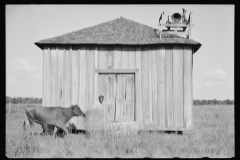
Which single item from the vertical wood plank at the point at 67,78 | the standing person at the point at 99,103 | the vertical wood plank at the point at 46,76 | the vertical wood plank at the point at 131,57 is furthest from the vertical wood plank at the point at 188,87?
the vertical wood plank at the point at 46,76

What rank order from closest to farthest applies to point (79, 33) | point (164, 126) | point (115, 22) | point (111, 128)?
1. point (111, 128)
2. point (164, 126)
3. point (79, 33)
4. point (115, 22)

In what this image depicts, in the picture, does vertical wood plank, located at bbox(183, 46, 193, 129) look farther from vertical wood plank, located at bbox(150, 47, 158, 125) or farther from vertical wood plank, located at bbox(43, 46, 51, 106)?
vertical wood plank, located at bbox(43, 46, 51, 106)

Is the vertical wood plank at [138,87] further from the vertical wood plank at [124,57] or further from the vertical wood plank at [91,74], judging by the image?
the vertical wood plank at [91,74]

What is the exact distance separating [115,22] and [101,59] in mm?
3123

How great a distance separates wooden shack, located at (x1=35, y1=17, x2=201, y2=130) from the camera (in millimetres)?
12391

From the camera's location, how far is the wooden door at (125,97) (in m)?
12.5

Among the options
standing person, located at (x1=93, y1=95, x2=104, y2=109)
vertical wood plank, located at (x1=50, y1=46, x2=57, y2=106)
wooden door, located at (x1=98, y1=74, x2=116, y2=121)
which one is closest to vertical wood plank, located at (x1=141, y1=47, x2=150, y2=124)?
wooden door, located at (x1=98, y1=74, x2=116, y2=121)

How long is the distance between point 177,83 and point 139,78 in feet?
5.73

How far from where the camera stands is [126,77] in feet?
41.5

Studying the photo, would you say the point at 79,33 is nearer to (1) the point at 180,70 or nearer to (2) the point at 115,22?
(2) the point at 115,22

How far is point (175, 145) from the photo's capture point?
921 centimetres

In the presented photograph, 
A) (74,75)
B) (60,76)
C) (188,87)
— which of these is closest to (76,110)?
(74,75)

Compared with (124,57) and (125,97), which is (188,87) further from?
(124,57)

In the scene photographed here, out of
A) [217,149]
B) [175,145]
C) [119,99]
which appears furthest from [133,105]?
[217,149]
